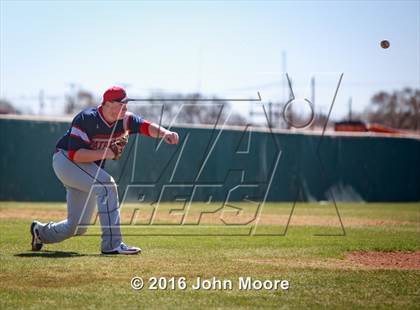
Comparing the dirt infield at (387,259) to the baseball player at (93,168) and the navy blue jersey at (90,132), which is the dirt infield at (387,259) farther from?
the navy blue jersey at (90,132)

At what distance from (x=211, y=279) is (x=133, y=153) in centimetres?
1661

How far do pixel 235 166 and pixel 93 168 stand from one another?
54.8 ft

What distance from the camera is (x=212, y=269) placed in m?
8.33

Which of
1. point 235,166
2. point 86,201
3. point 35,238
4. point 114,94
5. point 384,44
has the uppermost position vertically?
point 384,44

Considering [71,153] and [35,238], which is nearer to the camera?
[71,153]

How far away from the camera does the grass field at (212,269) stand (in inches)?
258

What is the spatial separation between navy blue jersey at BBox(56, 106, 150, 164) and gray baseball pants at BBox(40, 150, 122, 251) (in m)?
0.22

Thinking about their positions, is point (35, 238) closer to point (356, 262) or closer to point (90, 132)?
point (90, 132)

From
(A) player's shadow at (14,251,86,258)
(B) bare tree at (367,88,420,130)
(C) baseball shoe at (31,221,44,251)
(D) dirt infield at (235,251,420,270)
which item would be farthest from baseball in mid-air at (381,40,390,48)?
(B) bare tree at (367,88,420,130)

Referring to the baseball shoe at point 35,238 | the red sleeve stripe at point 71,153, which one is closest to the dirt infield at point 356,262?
the red sleeve stripe at point 71,153

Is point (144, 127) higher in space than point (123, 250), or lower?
higher

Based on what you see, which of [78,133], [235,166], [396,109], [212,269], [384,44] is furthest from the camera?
[396,109]

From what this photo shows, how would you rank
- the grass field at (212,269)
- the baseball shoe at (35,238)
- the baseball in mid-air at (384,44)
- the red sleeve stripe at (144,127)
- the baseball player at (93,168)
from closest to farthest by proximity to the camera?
the grass field at (212,269) < the baseball player at (93,168) < the baseball shoe at (35,238) < the red sleeve stripe at (144,127) < the baseball in mid-air at (384,44)

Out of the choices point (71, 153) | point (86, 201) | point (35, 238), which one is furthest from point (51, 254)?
point (71, 153)
